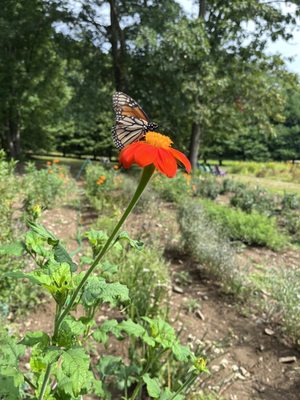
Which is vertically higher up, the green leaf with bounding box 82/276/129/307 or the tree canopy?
the tree canopy

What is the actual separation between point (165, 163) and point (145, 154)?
0.19ft

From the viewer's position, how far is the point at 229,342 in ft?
10.2

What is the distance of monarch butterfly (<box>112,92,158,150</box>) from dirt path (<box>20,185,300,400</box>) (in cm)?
184

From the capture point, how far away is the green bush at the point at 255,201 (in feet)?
A: 25.6

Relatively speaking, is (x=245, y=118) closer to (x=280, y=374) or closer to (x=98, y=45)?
(x=98, y=45)

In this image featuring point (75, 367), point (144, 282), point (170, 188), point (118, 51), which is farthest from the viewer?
point (118, 51)

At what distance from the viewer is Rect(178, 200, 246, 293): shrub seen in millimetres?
3927

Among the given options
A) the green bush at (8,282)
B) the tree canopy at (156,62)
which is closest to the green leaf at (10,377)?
the green bush at (8,282)

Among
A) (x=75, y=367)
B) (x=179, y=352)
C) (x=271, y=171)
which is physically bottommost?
(x=271, y=171)

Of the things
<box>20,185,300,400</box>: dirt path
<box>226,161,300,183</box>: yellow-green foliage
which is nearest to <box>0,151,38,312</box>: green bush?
<box>20,185,300,400</box>: dirt path

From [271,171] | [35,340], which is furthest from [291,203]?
[271,171]

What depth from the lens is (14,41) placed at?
13539mm

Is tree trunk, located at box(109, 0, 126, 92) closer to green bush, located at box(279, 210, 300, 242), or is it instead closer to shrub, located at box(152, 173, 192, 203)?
shrub, located at box(152, 173, 192, 203)

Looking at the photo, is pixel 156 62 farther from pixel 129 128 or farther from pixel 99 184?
pixel 129 128
